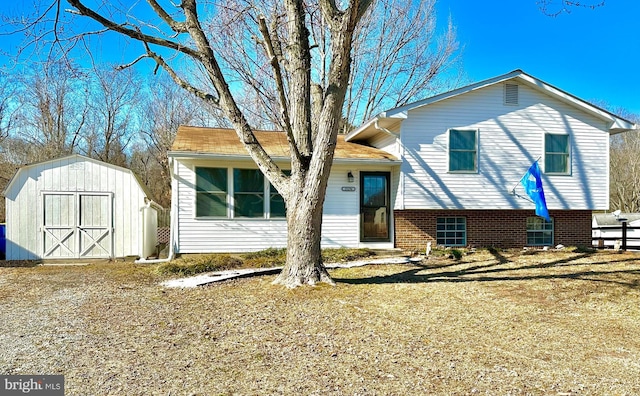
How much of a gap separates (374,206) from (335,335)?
760 centimetres

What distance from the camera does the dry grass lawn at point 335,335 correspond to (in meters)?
3.36

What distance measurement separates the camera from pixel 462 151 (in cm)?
1178

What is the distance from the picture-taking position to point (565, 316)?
5.43 meters

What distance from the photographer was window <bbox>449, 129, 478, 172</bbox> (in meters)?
11.8

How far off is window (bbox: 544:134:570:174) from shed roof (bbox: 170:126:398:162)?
4472 mm

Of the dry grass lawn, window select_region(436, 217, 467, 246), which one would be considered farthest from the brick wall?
the dry grass lawn

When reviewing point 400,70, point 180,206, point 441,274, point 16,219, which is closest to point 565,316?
point 441,274

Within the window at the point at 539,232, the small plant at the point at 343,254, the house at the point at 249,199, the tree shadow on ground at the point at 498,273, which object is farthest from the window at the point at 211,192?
the window at the point at 539,232

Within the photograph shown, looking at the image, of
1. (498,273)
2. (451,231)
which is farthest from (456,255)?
(498,273)

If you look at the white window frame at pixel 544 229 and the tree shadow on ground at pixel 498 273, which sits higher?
the white window frame at pixel 544 229

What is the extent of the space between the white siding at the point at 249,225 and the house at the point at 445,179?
0.03 meters

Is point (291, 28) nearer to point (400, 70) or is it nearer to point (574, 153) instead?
point (574, 153)

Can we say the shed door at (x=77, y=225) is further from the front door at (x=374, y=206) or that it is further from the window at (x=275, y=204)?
the front door at (x=374, y=206)

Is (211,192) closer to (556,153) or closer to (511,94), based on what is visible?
(511,94)
